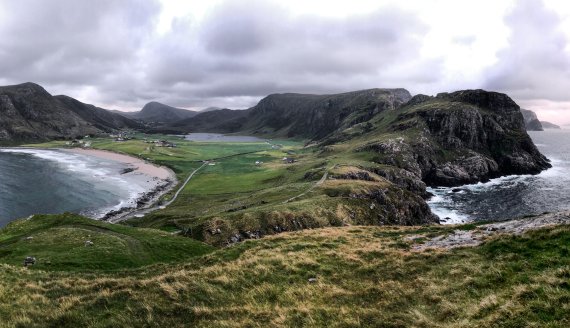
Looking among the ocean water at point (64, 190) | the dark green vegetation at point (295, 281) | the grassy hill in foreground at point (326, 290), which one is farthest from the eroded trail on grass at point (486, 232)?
the ocean water at point (64, 190)

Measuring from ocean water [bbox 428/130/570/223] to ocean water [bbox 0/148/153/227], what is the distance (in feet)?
379

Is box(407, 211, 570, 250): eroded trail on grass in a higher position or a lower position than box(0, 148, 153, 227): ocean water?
higher

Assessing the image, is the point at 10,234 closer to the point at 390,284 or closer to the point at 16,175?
the point at 390,284

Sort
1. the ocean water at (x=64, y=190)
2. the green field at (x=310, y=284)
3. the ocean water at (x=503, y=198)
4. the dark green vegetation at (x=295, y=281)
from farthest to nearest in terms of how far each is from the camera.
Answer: the ocean water at (x=64, y=190)
the ocean water at (x=503, y=198)
the dark green vegetation at (x=295, y=281)
the green field at (x=310, y=284)

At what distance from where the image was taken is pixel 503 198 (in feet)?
448

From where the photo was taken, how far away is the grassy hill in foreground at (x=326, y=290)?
1691 cm

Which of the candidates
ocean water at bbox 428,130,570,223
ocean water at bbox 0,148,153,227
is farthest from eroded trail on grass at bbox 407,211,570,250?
ocean water at bbox 0,148,153,227

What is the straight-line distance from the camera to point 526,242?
25016mm

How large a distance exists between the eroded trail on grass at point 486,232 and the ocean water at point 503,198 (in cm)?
7655

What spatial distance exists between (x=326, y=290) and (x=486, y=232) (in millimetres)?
18984

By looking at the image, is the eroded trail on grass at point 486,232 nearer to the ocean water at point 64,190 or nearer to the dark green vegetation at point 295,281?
the dark green vegetation at point 295,281

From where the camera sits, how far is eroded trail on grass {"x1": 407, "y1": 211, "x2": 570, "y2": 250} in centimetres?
2948

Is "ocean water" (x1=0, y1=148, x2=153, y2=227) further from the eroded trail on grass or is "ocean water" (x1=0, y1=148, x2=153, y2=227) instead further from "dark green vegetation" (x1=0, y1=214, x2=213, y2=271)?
the eroded trail on grass

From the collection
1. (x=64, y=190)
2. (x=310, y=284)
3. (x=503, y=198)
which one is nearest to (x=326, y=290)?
(x=310, y=284)
